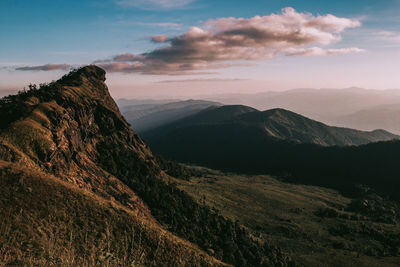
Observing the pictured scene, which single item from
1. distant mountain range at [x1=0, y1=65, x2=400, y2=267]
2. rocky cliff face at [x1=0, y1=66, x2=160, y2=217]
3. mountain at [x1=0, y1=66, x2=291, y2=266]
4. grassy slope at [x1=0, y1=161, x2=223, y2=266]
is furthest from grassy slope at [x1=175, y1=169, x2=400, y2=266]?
grassy slope at [x1=0, y1=161, x2=223, y2=266]

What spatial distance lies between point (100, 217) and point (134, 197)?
134ft

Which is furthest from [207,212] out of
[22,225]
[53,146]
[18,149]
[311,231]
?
[22,225]

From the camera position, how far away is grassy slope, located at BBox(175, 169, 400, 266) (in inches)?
3270

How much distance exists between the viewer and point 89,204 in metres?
32.3

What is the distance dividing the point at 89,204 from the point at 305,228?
101387 millimetres

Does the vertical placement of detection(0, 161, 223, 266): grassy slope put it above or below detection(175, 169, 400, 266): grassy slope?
above

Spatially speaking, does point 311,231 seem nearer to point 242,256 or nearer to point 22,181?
point 242,256

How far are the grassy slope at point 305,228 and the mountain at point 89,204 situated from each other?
1543cm

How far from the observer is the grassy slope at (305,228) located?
83.1 meters

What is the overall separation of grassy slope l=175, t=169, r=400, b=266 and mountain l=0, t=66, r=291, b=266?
50.6 feet

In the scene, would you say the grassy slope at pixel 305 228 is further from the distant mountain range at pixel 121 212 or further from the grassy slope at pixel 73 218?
the grassy slope at pixel 73 218

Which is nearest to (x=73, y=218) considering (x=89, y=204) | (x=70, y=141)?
(x=89, y=204)

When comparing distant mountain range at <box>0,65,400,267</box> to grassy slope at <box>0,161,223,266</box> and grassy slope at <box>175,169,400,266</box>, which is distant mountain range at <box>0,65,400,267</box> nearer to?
grassy slope at <box>0,161,223,266</box>

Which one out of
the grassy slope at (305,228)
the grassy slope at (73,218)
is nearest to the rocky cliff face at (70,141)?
the grassy slope at (73,218)
